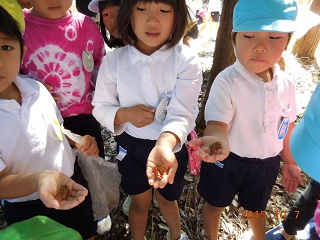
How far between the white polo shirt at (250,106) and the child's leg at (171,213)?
629mm

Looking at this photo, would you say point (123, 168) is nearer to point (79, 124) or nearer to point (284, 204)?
point (79, 124)

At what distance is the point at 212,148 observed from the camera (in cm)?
126

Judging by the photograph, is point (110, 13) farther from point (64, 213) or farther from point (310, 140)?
point (310, 140)

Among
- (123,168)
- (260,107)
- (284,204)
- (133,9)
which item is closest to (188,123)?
(260,107)

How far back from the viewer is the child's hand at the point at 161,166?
117cm

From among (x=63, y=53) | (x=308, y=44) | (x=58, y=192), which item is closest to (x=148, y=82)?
(x=63, y=53)

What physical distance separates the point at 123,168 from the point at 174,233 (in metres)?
0.65

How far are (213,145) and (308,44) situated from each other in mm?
4220

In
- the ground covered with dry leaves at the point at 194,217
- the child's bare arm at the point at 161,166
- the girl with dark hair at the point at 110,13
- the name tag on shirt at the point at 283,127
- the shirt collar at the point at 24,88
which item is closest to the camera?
the child's bare arm at the point at 161,166

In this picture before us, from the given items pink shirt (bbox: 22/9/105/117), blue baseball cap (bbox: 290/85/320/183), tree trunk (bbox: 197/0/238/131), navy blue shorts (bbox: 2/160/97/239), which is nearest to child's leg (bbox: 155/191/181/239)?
navy blue shorts (bbox: 2/160/97/239)

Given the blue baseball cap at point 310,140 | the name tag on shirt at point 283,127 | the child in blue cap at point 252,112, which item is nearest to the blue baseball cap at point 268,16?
the child in blue cap at point 252,112

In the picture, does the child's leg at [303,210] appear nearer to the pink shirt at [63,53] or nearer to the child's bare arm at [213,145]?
the child's bare arm at [213,145]

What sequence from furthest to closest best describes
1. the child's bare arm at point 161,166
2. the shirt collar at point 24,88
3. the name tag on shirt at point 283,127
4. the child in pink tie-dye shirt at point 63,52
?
the child in pink tie-dye shirt at point 63,52 < the name tag on shirt at point 283,127 < the shirt collar at point 24,88 < the child's bare arm at point 161,166

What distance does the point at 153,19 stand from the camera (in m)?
1.40
